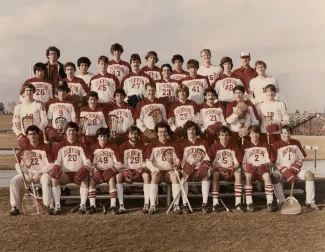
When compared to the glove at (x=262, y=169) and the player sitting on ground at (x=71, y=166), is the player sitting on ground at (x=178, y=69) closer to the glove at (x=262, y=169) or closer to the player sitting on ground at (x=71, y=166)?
the player sitting on ground at (x=71, y=166)

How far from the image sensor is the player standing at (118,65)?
9.36 m

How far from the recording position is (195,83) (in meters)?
8.80

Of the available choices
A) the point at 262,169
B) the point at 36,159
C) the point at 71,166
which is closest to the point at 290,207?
the point at 262,169

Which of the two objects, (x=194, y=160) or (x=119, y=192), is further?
(x=194, y=160)

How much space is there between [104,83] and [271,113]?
3.25 meters

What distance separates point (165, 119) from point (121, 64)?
201cm

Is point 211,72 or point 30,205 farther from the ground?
point 211,72

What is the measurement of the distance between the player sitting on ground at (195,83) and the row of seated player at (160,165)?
141 centimetres

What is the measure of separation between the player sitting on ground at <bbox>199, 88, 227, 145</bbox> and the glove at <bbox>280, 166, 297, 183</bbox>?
1314mm

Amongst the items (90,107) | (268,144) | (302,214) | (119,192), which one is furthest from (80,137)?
(302,214)

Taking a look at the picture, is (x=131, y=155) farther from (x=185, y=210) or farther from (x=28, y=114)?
(x=28, y=114)

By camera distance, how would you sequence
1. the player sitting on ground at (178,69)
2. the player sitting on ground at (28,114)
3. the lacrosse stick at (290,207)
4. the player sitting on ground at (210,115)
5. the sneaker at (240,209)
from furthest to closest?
the player sitting on ground at (178,69), the player sitting on ground at (210,115), the player sitting on ground at (28,114), the sneaker at (240,209), the lacrosse stick at (290,207)

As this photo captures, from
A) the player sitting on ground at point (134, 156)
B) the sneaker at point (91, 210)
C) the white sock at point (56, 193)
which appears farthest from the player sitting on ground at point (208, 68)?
the white sock at point (56, 193)

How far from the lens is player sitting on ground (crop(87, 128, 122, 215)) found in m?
6.96
